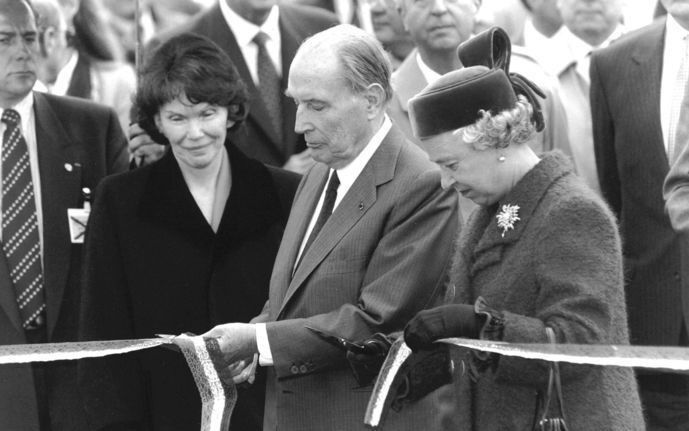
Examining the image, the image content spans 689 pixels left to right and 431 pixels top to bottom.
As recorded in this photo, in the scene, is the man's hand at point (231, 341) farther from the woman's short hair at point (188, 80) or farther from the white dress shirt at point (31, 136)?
the white dress shirt at point (31, 136)

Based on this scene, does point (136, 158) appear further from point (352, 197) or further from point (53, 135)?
point (352, 197)

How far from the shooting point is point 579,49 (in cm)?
634

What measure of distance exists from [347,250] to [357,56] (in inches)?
24.9

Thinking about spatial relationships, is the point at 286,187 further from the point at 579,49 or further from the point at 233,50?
the point at 579,49

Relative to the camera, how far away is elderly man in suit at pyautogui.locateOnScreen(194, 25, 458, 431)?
13.6 ft

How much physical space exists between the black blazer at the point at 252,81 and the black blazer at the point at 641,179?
1312 mm

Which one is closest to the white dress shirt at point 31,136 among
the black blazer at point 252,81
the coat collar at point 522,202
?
the black blazer at point 252,81

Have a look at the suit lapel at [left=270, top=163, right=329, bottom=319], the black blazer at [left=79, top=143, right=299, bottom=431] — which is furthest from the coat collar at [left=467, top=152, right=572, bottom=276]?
the black blazer at [left=79, top=143, right=299, bottom=431]

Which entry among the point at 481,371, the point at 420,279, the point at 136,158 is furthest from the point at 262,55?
the point at 481,371

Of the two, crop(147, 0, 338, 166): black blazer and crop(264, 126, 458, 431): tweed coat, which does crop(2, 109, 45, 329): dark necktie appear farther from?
crop(264, 126, 458, 431): tweed coat

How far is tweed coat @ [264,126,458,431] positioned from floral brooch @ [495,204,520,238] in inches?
16.8

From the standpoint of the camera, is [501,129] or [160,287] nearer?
[501,129]

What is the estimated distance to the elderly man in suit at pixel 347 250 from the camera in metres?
4.16

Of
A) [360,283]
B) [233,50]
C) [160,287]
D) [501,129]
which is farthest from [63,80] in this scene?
[501,129]
